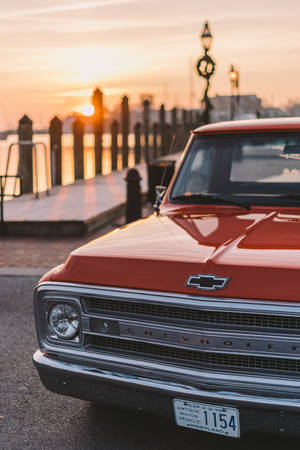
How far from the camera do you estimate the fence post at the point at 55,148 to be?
17.7 m

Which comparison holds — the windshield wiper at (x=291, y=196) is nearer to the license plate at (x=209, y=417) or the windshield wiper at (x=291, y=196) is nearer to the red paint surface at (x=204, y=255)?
the red paint surface at (x=204, y=255)

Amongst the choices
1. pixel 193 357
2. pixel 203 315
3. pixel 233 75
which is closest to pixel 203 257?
pixel 203 315

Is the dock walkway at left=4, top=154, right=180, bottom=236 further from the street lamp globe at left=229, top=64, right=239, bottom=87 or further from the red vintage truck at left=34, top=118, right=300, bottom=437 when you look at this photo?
the street lamp globe at left=229, top=64, right=239, bottom=87

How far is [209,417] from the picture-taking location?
3.15m

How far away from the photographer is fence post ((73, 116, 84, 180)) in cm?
1967

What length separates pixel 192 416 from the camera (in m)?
3.20

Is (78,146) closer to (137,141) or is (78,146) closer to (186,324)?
(137,141)

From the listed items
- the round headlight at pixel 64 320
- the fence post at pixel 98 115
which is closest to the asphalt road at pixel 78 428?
the round headlight at pixel 64 320

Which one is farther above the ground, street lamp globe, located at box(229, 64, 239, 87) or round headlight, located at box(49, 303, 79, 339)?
street lamp globe, located at box(229, 64, 239, 87)

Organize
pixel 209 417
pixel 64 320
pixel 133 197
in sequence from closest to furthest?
pixel 209 417 → pixel 64 320 → pixel 133 197

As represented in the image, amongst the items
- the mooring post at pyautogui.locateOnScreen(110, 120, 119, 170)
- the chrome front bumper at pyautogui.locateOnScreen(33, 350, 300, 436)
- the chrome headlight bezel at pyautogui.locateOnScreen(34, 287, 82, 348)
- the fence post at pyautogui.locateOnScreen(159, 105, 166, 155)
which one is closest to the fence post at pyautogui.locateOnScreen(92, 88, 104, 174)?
the mooring post at pyautogui.locateOnScreen(110, 120, 119, 170)

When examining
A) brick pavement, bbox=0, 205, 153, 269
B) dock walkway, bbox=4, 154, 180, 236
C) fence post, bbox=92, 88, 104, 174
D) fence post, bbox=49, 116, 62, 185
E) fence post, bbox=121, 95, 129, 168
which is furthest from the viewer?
fence post, bbox=121, 95, 129, 168

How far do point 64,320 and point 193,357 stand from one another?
78 centimetres

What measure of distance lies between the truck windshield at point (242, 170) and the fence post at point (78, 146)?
48.2ft
